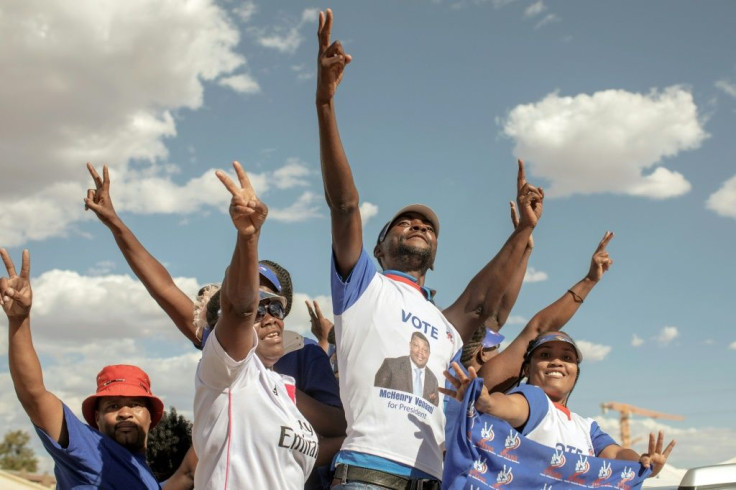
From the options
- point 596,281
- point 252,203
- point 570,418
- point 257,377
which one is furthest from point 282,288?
point 596,281

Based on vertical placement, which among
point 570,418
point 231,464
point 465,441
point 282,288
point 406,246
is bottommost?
point 231,464

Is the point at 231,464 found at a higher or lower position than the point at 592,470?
lower

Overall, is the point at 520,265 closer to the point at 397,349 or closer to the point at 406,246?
the point at 406,246

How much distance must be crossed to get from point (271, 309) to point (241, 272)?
672mm

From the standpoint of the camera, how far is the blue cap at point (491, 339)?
16.8 ft

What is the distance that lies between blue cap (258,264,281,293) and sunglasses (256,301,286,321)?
36 centimetres

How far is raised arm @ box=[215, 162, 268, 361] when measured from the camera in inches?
101

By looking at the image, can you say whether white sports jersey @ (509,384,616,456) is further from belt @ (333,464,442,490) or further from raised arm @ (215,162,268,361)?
raised arm @ (215,162,268,361)

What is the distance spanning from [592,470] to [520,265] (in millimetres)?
1370

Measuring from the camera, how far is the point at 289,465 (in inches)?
115

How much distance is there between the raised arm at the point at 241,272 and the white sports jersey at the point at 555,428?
1.73 m

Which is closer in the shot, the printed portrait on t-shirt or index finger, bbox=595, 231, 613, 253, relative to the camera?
the printed portrait on t-shirt

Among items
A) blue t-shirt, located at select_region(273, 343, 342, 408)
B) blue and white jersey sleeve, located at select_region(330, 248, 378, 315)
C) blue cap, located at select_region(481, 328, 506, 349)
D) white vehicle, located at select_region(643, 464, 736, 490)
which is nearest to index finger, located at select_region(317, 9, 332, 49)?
blue and white jersey sleeve, located at select_region(330, 248, 378, 315)

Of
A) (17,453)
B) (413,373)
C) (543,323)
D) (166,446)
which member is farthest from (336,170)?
(17,453)
